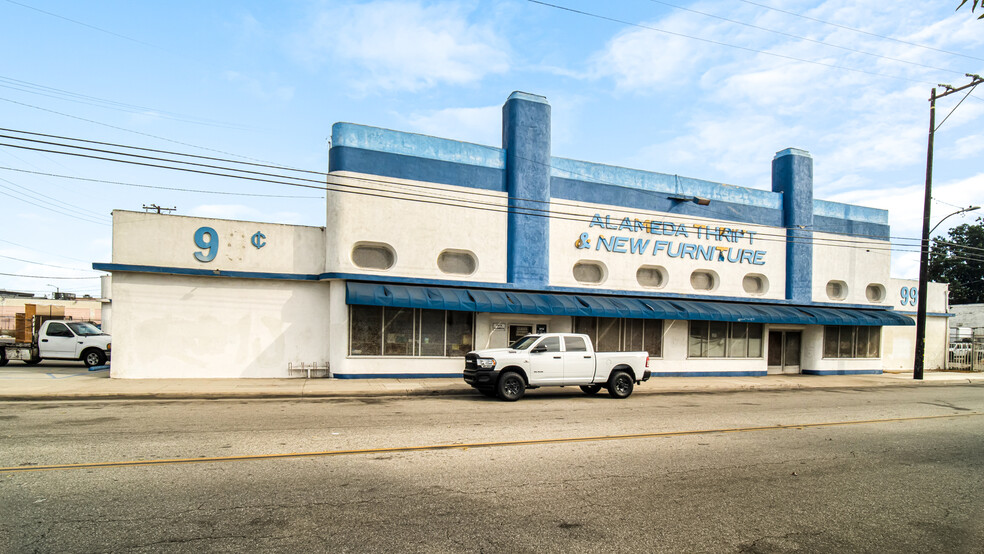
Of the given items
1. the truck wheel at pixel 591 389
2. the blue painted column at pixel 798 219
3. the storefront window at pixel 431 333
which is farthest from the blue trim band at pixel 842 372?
the storefront window at pixel 431 333

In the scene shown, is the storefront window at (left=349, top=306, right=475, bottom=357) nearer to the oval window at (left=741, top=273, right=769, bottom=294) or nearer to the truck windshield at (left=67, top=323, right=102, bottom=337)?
the truck windshield at (left=67, top=323, right=102, bottom=337)

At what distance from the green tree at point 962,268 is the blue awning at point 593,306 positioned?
164ft

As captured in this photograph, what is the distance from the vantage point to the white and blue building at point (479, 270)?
1747 cm

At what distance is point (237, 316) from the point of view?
58.5ft

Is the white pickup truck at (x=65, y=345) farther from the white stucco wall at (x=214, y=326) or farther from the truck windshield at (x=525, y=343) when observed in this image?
the truck windshield at (x=525, y=343)

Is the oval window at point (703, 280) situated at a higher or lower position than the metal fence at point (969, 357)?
higher

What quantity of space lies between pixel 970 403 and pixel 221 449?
20.2 m

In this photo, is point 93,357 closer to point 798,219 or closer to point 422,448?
point 422,448

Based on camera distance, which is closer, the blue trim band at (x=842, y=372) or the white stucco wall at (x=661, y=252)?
the white stucco wall at (x=661, y=252)

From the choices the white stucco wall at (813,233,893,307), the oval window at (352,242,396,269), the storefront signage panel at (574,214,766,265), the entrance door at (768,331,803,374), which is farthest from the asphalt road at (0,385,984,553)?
the white stucco wall at (813,233,893,307)

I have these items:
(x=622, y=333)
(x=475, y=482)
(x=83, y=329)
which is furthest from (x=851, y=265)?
(x=83, y=329)

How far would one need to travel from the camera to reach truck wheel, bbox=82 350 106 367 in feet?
70.4

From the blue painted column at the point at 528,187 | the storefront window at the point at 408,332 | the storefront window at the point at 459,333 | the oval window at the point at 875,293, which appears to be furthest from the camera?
the oval window at the point at 875,293

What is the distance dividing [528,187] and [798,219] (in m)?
13.8
